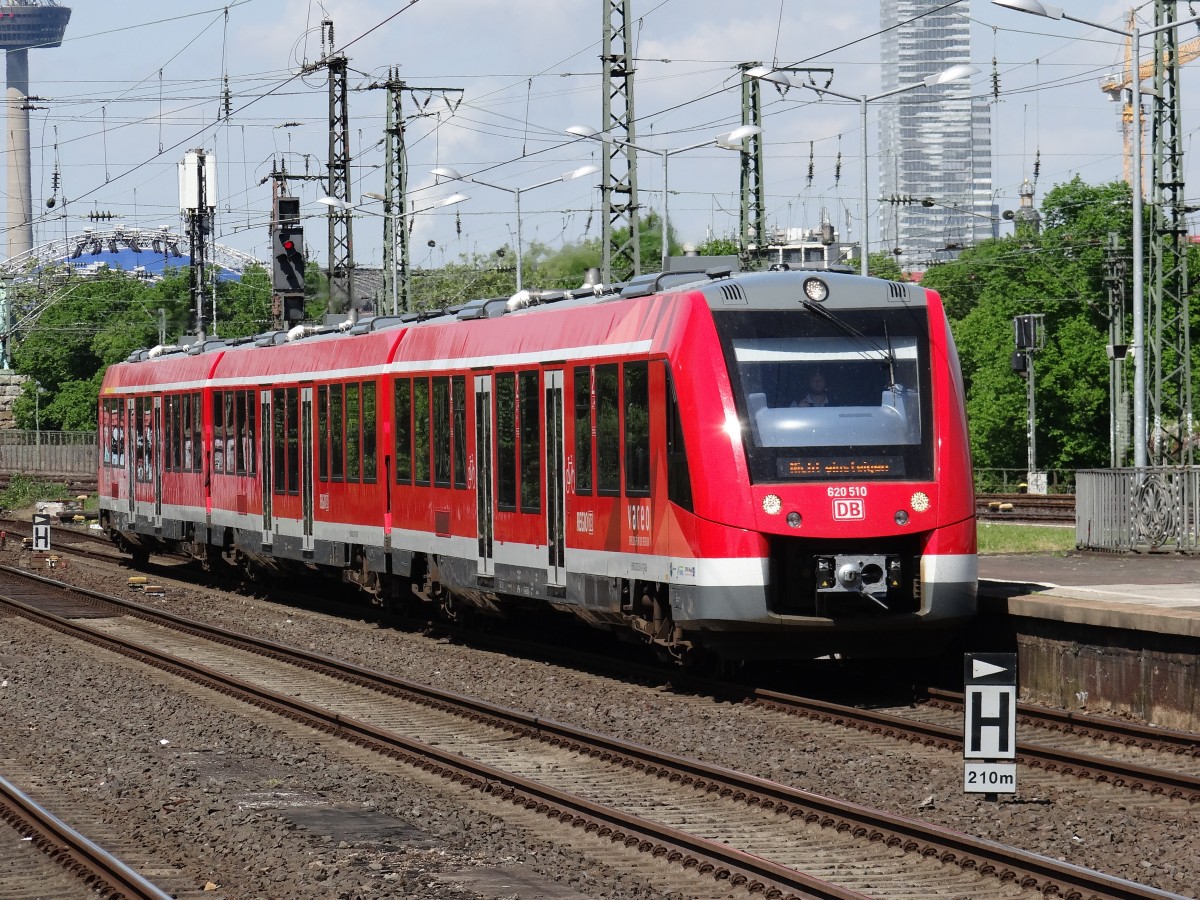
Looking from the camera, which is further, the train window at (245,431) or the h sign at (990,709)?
the train window at (245,431)

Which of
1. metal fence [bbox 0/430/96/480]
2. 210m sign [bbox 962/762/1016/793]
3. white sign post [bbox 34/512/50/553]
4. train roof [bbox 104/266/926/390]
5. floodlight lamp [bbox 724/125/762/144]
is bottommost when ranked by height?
210m sign [bbox 962/762/1016/793]

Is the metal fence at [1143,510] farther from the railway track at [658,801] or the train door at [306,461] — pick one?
the railway track at [658,801]

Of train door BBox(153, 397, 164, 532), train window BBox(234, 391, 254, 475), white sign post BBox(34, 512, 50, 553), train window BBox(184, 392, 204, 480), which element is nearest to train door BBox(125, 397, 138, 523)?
train door BBox(153, 397, 164, 532)

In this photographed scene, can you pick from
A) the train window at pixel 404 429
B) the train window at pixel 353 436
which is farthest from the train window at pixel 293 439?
the train window at pixel 404 429

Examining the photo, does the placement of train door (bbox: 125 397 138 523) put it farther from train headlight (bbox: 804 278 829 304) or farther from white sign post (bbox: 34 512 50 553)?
train headlight (bbox: 804 278 829 304)

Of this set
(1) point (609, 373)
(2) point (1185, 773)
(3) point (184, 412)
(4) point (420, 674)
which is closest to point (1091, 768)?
(2) point (1185, 773)

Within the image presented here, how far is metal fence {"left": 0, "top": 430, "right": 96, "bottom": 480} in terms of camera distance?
2938 inches

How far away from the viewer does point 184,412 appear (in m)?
31.4

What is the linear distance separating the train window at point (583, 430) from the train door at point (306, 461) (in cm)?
844

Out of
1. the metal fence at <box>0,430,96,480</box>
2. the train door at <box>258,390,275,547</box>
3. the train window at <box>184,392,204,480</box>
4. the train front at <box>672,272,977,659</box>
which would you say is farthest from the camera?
the metal fence at <box>0,430,96,480</box>

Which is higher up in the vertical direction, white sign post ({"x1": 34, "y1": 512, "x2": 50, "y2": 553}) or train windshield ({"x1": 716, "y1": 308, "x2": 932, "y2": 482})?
train windshield ({"x1": 716, "y1": 308, "x2": 932, "y2": 482})

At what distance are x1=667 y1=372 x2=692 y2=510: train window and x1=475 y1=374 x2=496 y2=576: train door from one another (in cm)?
427

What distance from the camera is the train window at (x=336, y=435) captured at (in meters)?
24.4

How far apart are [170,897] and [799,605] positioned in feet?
23.1
